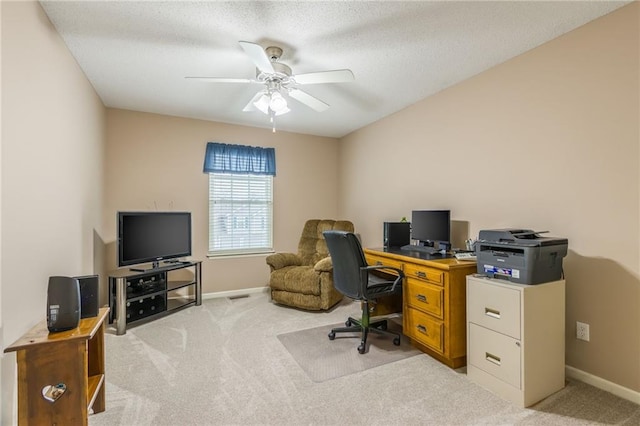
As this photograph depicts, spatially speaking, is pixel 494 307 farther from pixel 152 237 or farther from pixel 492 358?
pixel 152 237

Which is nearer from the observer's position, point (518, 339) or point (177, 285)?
point (518, 339)

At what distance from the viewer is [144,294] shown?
3.35 m

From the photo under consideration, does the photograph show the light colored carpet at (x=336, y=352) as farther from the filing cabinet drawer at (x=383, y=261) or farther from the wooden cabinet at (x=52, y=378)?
the wooden cabinet at (x=52, y=378)

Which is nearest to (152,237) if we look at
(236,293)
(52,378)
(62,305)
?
(236,293)

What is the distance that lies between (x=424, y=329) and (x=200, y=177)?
3438 mm

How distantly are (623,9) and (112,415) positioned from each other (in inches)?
160

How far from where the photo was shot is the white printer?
76.2 inches

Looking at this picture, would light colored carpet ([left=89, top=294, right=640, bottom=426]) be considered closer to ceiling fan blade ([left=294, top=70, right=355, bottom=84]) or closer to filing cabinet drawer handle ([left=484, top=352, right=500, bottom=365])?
filing cabinet drawer handle ([left=484, top=352, right=500, bottom=365])

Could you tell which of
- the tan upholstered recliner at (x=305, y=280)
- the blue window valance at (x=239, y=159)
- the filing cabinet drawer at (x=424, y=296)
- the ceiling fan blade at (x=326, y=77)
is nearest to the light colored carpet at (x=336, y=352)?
the filing cabinet drawer at (x=424, y=296)

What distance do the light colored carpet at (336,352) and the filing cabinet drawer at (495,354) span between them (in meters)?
0.59

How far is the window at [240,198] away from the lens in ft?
14.5

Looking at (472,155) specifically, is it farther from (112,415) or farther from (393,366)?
(112,415)

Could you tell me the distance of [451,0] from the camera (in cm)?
190

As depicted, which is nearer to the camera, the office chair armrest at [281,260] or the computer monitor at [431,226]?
the computer monitor at [431,226]
